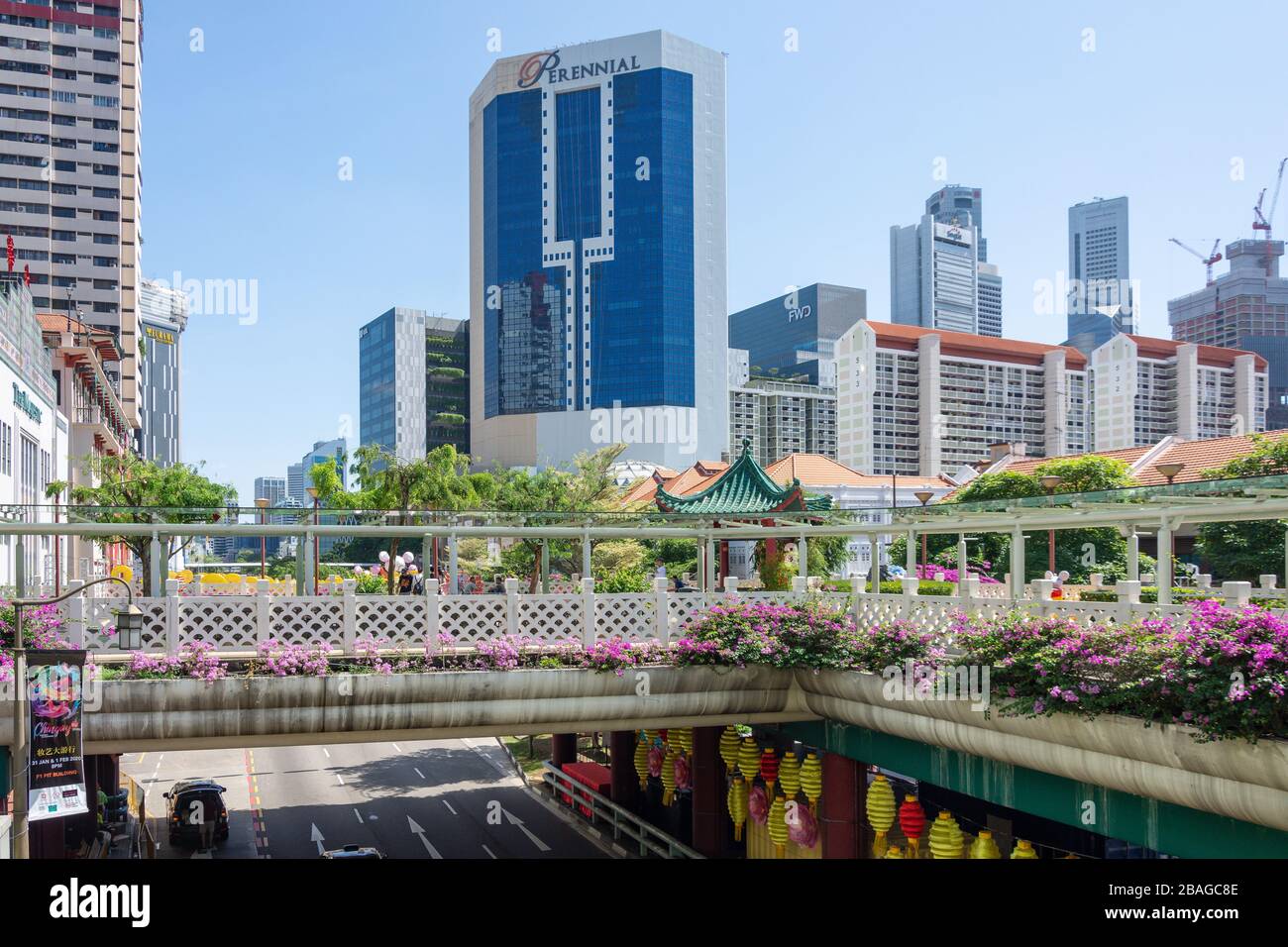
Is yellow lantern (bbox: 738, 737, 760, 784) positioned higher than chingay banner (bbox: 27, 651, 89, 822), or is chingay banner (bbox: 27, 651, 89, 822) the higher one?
chingay banner (bbox: 27, 651, 89, 822)

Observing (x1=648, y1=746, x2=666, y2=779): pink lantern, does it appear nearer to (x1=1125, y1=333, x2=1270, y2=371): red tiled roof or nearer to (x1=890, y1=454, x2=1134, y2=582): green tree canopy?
(x1=890, y1=454, x2=1134, y2=582): green tree canopy

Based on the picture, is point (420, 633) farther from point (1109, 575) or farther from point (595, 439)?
point (595, 439)

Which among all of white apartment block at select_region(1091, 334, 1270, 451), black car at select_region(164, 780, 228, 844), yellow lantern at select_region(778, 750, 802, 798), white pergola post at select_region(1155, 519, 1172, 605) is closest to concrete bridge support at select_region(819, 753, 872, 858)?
yellow lantern at select_region(778, 750, 802, 798)

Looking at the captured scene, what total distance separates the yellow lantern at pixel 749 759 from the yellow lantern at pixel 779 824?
2.82 ft

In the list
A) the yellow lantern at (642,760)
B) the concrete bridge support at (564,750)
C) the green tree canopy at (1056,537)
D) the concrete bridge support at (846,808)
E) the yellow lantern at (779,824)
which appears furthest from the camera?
the green tree canopy at (1056,537)

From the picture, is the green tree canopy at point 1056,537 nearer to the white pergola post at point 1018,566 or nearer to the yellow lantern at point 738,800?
the yellow lantern at point 738,800

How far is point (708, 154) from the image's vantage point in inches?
5517

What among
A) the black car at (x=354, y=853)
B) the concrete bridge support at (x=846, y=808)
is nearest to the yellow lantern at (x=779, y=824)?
the concrete bridge support at (x=846, y=808)

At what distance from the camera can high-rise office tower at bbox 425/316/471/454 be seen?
161875 mm

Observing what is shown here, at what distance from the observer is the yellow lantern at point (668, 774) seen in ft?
74.4

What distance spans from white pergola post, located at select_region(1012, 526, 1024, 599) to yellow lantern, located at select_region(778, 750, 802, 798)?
516cm

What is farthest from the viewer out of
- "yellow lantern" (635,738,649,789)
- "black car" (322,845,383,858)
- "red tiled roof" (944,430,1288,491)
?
"red tiled roof" (944,430,1288,491)

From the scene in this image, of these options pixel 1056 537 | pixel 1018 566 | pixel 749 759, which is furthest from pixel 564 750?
pixel 1056 537
